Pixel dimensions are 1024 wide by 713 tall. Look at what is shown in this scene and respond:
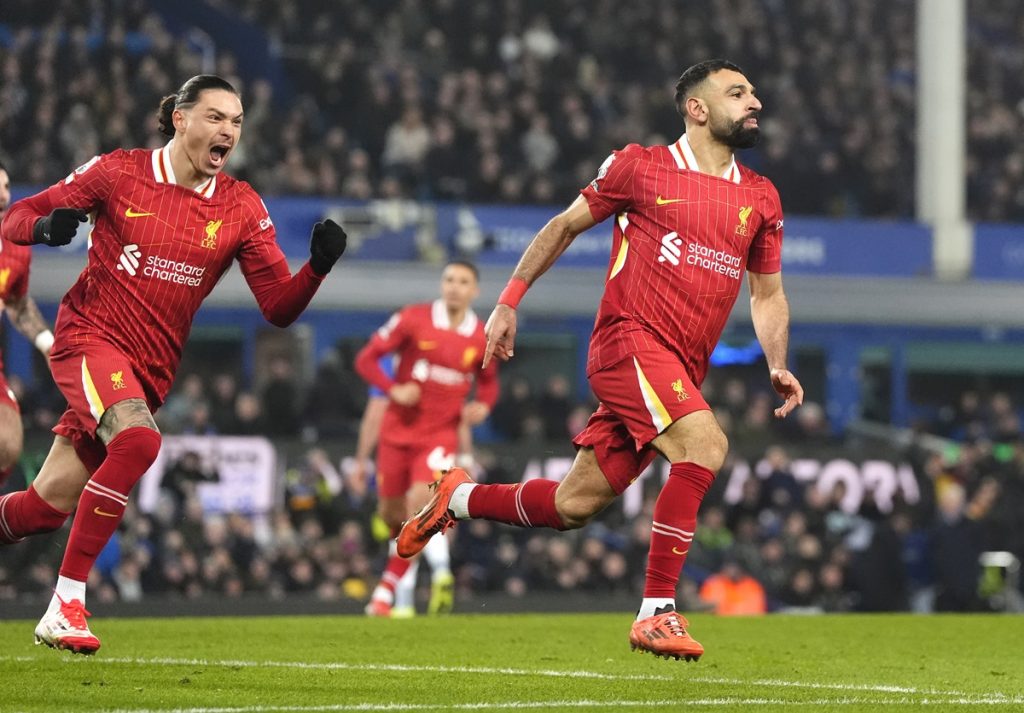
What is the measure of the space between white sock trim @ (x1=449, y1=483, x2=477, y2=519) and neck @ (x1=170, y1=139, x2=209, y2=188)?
1804 mm

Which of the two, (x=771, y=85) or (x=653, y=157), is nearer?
(x=653, y=157)

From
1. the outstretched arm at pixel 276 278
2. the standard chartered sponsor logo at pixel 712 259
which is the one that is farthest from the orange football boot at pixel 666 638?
the outstretched arm at pixel 276 278

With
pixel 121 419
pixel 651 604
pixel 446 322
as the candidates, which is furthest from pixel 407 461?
pixel 651 604

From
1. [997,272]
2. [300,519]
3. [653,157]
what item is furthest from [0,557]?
[997,272]

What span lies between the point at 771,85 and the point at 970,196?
3.59m

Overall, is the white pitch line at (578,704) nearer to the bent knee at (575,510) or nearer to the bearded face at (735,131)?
the bent knee at (575,510)

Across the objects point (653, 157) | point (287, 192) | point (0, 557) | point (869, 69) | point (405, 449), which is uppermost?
point (869, 69)

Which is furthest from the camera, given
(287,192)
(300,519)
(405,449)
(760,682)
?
(287,192)

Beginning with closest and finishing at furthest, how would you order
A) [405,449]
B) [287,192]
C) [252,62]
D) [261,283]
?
[261,283] → [405,449] → [287,192] → [252,62]

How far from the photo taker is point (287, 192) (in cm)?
2405

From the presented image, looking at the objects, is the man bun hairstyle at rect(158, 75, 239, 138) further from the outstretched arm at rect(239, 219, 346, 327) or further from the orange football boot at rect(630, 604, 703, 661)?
the orange football boot at rect(630, 604, 703, 661)

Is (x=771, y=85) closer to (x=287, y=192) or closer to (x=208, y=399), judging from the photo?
(x=287, y=192)

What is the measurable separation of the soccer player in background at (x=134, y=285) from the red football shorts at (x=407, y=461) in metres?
4.93

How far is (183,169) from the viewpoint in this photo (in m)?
8.10
